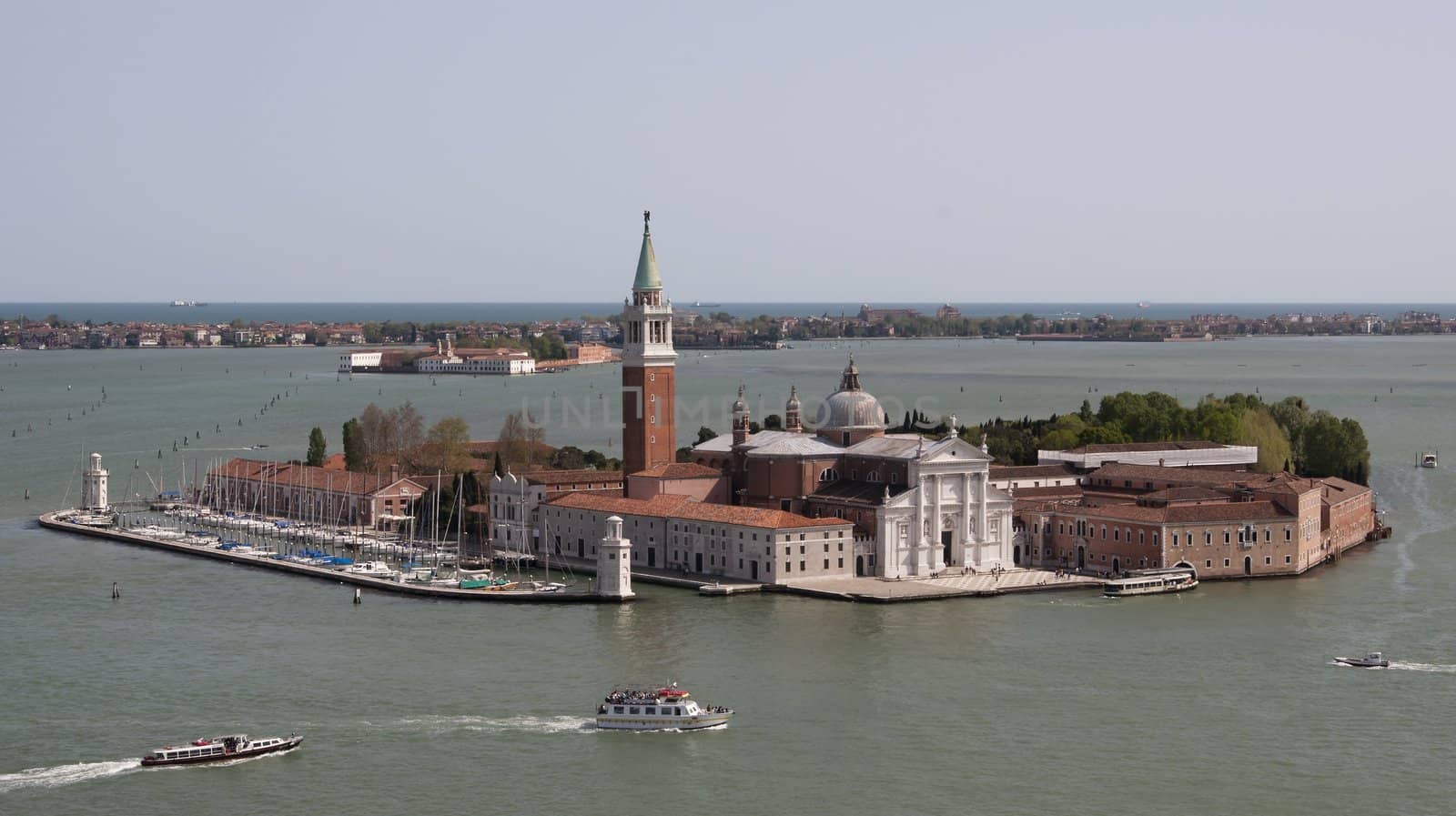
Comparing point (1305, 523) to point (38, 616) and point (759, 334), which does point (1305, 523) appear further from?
point (759, 334)

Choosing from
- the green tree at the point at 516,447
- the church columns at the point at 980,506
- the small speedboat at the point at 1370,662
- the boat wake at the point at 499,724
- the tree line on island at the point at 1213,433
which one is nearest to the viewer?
the boat wake at the point at 499,724

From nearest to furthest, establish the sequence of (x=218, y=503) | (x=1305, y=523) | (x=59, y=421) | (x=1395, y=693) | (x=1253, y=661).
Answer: (x=1395, y=693) → (x=1253, y=661) → (x=1305, y=523) → (x=218, y=503) → (x=59, y=421)

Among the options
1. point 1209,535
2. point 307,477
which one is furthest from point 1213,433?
point 307,477

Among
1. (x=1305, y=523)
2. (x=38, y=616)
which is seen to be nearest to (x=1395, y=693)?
(x=1305, y=523)

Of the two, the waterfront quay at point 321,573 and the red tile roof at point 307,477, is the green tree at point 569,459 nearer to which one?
the red tile roof at point 307,477

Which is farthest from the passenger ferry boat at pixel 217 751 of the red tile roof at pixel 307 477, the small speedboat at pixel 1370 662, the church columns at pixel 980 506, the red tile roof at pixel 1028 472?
the red tile roof at pixel 307 477

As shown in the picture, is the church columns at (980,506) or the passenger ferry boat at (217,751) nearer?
the passenger ferry boat at (217,751)

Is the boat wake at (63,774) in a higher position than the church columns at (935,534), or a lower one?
lower
